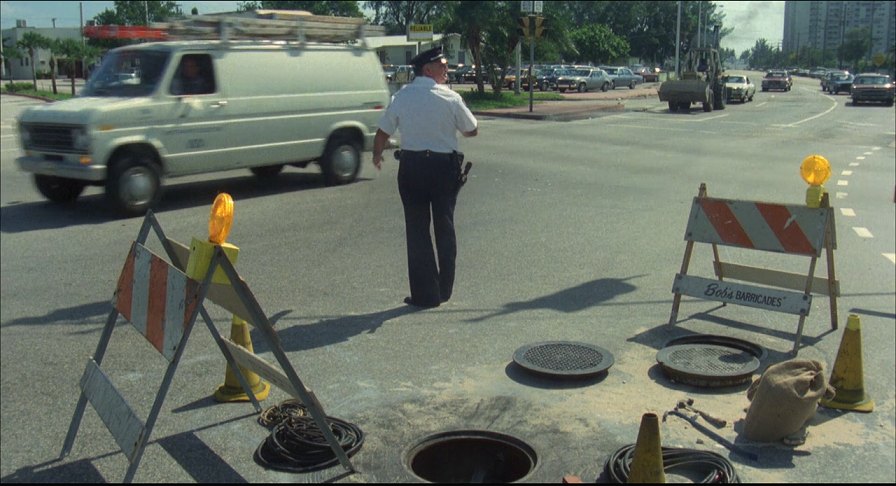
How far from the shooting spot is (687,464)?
13.6 feet

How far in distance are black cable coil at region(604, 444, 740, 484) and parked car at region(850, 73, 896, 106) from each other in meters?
43.3

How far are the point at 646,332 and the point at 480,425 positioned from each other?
7.26ft

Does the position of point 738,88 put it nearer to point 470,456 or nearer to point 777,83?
point 777,83

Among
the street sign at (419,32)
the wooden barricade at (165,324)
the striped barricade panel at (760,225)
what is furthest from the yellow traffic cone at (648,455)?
the street sign at (419,32)

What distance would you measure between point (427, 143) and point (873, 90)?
42067 mm

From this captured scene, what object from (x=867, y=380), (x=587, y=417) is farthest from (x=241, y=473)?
(x=867, y=380)

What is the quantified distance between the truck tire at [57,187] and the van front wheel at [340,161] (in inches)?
136

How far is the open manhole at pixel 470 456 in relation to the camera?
453 cm

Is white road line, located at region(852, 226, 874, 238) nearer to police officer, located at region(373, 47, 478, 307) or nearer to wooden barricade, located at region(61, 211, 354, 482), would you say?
police officer, located at region(373, 47, 478, 307)

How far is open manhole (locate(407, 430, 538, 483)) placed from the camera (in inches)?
178

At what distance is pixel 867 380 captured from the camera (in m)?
5.71

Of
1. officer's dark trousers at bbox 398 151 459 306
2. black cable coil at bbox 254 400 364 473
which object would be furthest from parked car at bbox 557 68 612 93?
black cable coil at bbox 254 400 364 473

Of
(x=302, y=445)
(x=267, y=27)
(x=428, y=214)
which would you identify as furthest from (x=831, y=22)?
(x=302, y=445)

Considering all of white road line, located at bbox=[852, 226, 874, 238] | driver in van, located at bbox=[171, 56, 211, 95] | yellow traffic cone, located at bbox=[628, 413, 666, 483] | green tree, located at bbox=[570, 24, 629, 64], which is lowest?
white road line, located at bbox=[852, 226, 874, 238]
